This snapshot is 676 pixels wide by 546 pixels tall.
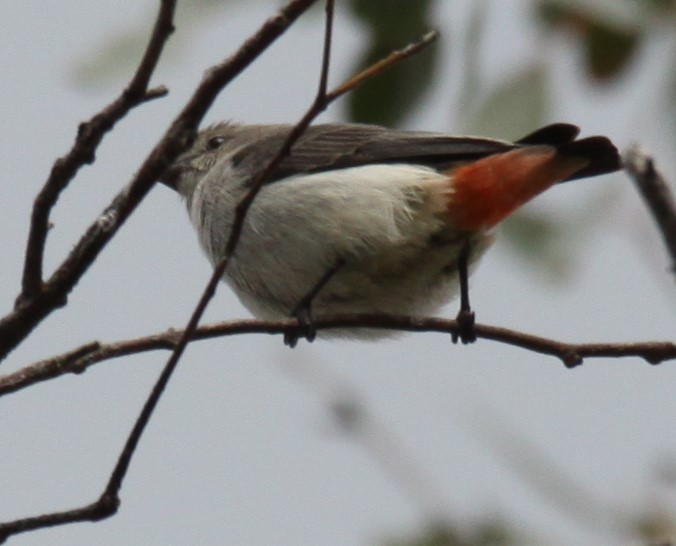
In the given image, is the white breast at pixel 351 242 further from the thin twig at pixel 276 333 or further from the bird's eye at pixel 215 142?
the bird's eye at pixel 215 142

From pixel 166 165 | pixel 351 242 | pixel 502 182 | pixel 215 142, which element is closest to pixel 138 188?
pixel 166 165

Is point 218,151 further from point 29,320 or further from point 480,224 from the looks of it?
point 29,320

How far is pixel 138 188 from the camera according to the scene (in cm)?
197

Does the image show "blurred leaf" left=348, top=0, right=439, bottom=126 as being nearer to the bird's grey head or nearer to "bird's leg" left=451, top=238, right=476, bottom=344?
"bird's leg" left=451, top=238, right=476, bottom=344

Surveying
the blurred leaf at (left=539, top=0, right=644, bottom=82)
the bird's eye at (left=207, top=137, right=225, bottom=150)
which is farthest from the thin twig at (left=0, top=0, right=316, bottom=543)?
the bird's eye at (left=207, top=137, right=225, bottom=150)

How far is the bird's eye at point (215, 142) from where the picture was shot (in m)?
4.88

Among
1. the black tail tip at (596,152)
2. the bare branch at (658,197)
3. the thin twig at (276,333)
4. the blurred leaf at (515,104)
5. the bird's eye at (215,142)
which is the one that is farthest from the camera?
the bird's eye at (215,142)

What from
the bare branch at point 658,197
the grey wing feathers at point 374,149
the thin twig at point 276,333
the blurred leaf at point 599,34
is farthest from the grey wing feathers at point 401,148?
the bare branch at point 658,197

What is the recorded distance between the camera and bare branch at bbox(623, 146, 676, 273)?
3.64ft

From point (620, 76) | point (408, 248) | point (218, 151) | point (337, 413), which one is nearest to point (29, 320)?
point (337, 413)

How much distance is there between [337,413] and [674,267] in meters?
1.75

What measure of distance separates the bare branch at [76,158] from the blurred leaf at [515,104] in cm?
146

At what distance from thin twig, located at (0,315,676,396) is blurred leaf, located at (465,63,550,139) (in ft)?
1.87

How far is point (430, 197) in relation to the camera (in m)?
3.81
